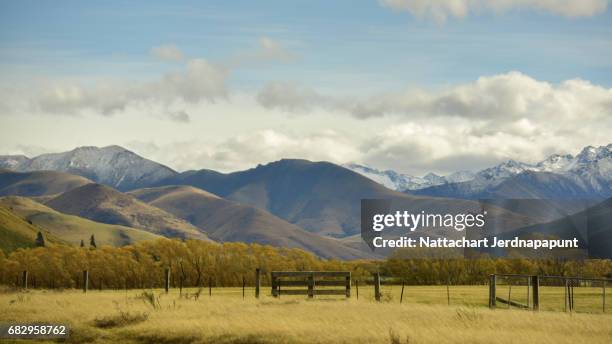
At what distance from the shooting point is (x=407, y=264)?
11000 centimetres

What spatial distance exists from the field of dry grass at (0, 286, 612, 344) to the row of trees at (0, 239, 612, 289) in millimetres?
56706

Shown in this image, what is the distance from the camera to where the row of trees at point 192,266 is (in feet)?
344

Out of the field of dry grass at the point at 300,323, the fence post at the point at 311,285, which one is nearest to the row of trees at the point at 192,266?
the fence post at the point at 311,285

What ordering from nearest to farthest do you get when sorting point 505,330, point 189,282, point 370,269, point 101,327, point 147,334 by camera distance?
point 505,330
point 147,334
point 101,327
point 189,282
point 370,269

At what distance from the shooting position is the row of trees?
344 feet

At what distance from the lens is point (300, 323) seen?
3616cm

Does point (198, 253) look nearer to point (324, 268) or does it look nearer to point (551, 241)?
point (324, 268)

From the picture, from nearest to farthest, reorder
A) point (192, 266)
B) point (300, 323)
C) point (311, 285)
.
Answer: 1. point (300, 323)
2. point (311, 285)
3. point (192, 266)

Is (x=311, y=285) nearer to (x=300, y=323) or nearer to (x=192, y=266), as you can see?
(x=300, y=323)

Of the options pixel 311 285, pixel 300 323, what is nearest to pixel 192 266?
pixel 311 285

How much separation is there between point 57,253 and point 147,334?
7867 cm

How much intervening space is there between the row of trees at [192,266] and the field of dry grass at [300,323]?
186ft

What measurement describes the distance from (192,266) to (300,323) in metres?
73.8

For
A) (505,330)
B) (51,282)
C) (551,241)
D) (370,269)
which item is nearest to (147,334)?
(505,330)
